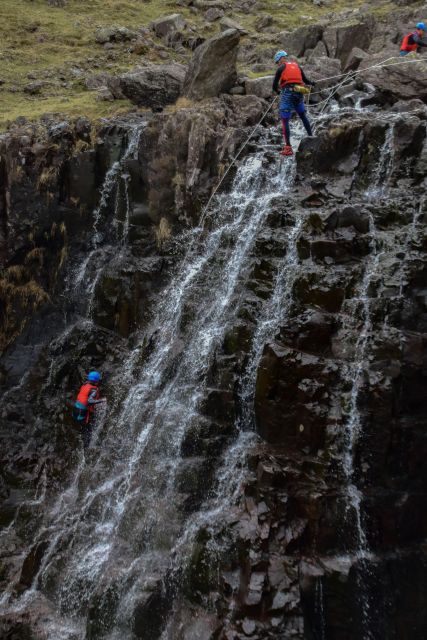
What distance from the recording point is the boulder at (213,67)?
1712 cm

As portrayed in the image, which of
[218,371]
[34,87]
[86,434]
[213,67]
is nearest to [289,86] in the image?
[213,67]

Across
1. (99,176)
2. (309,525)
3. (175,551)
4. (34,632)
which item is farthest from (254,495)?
(99,176)

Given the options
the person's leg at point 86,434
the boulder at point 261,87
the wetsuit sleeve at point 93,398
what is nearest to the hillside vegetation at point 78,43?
the boulder at point 261,87

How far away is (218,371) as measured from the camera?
10992 millimetres

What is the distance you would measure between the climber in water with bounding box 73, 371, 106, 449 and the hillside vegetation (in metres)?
9.43

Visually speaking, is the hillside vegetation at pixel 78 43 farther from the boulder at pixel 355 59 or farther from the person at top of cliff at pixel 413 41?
the person at top of cliff at pixel 413 41

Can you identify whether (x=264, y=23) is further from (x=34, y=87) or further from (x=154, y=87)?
(x=154, y=87)

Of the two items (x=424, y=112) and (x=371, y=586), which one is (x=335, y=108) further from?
(x=371, y=586)

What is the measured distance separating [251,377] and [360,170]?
616 cm

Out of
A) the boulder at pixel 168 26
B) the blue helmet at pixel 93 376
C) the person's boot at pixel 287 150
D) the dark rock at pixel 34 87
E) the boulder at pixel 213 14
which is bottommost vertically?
the blue helmet at pixel 93 376

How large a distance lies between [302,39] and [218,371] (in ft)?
59.5

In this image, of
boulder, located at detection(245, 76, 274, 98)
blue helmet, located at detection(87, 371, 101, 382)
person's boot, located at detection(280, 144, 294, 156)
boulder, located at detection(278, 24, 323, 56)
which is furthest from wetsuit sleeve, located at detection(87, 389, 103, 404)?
boulder, located at detection(278, 24, 323, 56)

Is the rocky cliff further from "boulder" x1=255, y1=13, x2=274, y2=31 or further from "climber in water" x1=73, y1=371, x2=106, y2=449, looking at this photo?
"boulder" x1=255, y1=13, x2=274, y2=31

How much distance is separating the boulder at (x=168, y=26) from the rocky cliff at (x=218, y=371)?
1273cm
